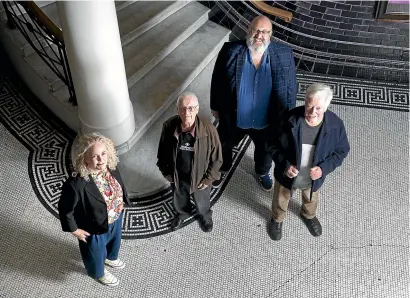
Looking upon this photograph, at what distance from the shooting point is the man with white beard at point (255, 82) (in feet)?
11.5

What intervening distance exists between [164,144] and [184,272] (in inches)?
37.6

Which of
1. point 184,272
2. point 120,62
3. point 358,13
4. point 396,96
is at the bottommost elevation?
point 184,272

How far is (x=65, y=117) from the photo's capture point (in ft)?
15.1

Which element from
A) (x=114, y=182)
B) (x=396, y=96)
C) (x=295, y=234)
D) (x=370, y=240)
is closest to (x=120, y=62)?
(x=114, y=182)

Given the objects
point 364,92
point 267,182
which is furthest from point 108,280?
point 364,92

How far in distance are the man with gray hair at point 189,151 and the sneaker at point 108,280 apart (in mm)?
699

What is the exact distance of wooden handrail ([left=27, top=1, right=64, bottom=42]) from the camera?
3.85m

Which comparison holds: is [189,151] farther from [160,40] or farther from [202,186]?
[160,40]

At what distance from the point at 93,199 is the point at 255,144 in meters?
1.46

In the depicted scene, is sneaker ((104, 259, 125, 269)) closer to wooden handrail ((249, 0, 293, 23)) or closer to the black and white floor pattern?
the black and white floor pattern

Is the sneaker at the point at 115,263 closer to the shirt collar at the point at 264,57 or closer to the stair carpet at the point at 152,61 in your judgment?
the stair carpet at the point at 152,61

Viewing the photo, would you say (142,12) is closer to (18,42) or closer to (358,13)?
(18,42)

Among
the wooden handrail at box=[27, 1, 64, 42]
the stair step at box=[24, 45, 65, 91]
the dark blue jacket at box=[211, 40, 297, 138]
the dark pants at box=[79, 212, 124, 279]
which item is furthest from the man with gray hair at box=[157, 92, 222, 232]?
the stair step at box=[24, 45, 65, 91]

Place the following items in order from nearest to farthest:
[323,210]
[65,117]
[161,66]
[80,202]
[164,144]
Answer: [80,202] < [164,144] < [323,210] < [65,117] < [161,66]
